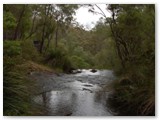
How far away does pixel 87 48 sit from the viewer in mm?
4457

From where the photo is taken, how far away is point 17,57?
178 inches

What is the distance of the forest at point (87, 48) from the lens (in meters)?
4.27

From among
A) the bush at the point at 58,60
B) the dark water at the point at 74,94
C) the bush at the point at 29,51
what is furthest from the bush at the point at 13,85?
the bush at the point at 58,60

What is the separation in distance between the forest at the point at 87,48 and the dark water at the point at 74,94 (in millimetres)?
105

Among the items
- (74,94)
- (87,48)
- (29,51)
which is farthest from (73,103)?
(29,51)

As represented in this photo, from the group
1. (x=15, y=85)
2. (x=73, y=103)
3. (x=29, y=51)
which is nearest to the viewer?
(x=15, y=85)

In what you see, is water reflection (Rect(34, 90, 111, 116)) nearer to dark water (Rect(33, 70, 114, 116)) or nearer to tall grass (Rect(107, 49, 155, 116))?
dark water (Rect(33, 70, 114, 116))

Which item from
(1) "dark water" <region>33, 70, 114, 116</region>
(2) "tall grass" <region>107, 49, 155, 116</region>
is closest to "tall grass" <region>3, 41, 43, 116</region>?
(1) "dark water" <region>33, 70, 114, 116</region>

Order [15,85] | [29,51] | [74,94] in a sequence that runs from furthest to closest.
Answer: [29,51], [74,94], [15,85]

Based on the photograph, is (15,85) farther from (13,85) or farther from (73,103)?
(73,103)

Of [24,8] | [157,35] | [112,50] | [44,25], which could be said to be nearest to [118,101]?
[112,50]

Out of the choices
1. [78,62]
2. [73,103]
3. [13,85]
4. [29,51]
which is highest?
[29,51]

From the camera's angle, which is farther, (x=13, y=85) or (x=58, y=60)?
(x=58, y=60)

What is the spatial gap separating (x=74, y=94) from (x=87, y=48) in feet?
2.42
